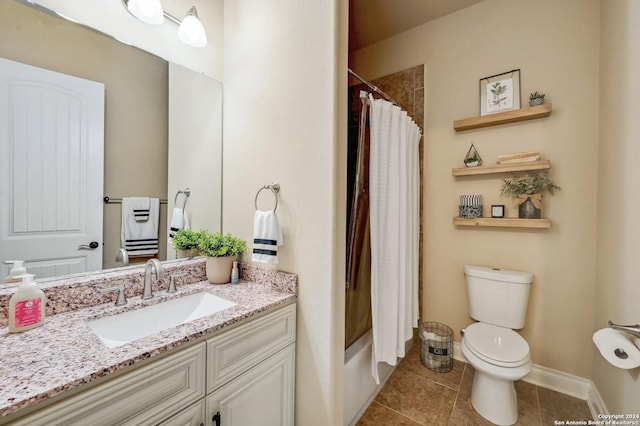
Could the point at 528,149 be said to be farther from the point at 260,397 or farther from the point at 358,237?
the point at 260,397

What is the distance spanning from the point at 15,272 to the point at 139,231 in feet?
1.39

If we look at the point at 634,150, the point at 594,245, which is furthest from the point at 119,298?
the point at 594,245

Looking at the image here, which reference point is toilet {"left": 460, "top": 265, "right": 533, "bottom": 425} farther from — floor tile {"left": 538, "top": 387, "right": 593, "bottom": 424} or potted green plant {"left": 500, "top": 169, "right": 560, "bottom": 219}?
potted green plant {"left": 500, "top": 169, "right": 560, "bottom": 219}

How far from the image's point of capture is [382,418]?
1.53 metres

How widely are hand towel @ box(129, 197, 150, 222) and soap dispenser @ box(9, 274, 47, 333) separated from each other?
1.53 feet

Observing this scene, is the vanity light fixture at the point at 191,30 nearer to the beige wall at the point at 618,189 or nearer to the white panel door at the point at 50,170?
the white panel door at the point at 50,170

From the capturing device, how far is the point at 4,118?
919mm

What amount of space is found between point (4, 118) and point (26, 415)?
100cm

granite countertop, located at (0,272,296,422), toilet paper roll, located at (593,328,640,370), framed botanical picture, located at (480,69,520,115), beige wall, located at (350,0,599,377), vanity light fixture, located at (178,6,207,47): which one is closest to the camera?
granite countertop, located at (0,272,296,422)

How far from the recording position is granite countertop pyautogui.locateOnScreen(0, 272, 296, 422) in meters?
0.57

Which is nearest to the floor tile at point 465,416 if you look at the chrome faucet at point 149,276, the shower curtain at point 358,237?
the shower curtain at point 358,237

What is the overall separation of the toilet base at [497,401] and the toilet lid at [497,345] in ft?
0.42

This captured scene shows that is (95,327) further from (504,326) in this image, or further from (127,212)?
(504,326)

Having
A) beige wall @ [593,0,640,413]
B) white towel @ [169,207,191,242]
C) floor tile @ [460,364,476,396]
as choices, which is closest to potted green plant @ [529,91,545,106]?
beige wall @ [593,0,640,413]
